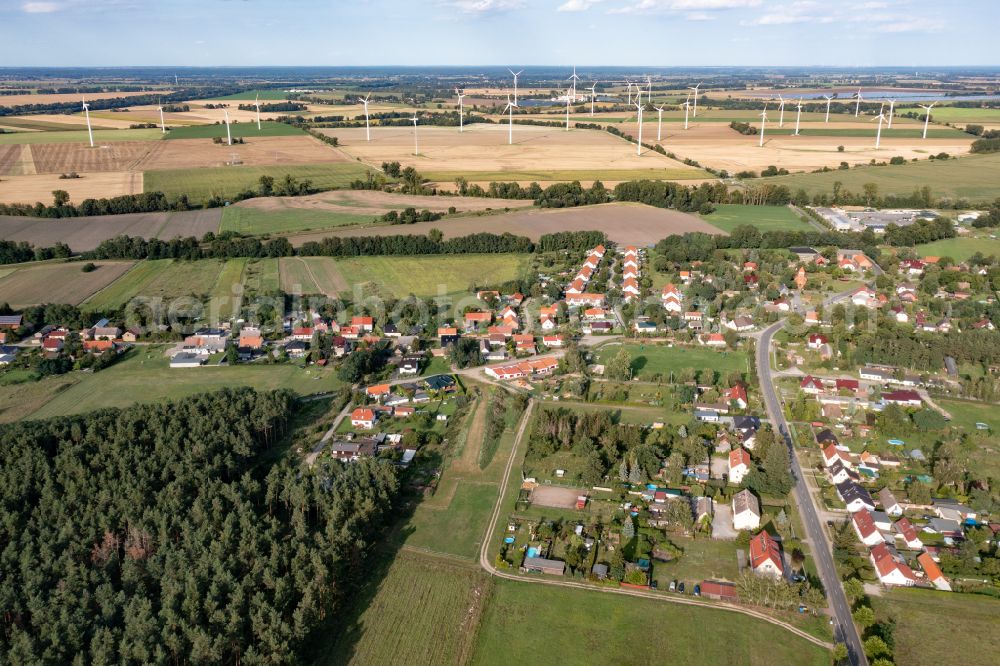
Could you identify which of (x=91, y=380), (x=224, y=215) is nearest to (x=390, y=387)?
(x=91, y=380)

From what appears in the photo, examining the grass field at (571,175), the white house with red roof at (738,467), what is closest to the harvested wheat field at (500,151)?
the grass field at (571,175)

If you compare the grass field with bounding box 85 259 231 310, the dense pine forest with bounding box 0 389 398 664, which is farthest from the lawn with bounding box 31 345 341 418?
the grass field with bounding box 85 259 231 310

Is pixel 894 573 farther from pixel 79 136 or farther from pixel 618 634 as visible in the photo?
pixel 79 136

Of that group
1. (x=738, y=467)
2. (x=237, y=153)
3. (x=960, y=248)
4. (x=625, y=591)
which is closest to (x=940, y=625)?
(x=738, y=467)

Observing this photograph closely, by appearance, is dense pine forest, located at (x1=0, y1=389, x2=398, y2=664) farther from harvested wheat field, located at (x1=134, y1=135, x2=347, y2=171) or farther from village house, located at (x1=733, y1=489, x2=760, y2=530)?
harvested wheat field, located at (x1=134, y1=135, x2=347, y2=171)

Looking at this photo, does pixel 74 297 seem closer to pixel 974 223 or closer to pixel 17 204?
pixel 17 204

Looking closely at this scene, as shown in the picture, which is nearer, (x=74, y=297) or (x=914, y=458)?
(x=914, y=458)
